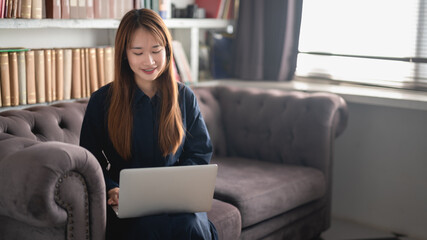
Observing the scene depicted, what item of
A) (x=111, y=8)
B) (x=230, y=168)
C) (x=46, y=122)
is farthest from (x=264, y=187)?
(x=111, y=8)

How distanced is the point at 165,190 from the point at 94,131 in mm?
440

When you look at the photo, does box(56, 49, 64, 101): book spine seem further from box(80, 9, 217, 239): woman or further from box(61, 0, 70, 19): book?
box(80, 9, 217, 239): woman

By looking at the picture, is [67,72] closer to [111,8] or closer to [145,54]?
[111,8]

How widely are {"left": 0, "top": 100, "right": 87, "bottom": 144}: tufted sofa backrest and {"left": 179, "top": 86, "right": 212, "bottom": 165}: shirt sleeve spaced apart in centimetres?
47

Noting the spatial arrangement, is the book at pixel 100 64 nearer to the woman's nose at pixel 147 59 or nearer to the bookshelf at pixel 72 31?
the bookshelf at pixel 72 31

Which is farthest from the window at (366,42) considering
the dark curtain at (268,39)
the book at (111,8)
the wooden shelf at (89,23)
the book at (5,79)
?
the book at (5,79)

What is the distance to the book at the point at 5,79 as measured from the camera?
2.29 metres

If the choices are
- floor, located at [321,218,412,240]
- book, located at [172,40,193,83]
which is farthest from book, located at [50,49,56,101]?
floor, located at [321,218,412,240]

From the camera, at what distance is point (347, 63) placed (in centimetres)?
326

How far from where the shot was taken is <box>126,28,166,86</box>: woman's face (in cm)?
195

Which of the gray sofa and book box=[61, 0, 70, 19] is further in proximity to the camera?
book box=[61, 0, 70, 19]

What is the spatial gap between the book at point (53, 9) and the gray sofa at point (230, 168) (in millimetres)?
431

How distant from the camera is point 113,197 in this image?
6.08 feet

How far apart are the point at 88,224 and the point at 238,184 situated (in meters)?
0.91
